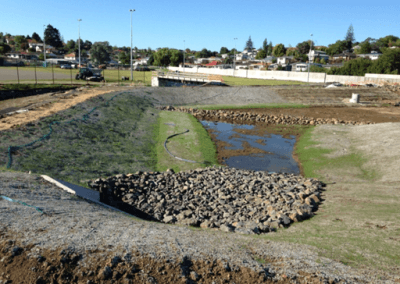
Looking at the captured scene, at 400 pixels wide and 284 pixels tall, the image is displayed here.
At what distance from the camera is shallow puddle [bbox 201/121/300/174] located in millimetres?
24391

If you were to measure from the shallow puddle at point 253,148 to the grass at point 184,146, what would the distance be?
141 cm

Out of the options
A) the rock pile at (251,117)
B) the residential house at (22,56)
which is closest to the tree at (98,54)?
the residential house at (22,56)

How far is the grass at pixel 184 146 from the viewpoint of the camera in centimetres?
2228

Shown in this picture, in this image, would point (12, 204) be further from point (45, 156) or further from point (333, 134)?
point (333, 134)

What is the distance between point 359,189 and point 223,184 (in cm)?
747

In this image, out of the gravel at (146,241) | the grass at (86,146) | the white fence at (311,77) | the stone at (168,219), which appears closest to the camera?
the gravel at (146,241)

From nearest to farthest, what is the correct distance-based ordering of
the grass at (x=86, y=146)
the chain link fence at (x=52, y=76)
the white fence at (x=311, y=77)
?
the grass at (x=86, y=146) → the chain link fence at (x=52, y=76) → the white fence at (x=311, y=77)

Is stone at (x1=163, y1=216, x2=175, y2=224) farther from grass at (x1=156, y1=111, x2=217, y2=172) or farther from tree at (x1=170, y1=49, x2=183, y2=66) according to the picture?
tree at (x1=170, y1=49, x2=183, y2=66)

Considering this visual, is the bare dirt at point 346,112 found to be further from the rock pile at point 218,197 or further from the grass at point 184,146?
the rock pile at point 218,197

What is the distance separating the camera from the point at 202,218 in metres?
13.2

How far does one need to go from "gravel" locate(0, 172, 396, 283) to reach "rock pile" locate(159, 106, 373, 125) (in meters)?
33.2

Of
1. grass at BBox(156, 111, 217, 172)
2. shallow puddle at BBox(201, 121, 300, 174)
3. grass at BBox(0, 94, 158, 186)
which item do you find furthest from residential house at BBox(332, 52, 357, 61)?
grass at BBox(0, 94, 158, 186)

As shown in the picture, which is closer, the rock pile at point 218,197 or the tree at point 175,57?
the rock pile at point 218,197

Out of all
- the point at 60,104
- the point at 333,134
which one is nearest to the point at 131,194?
the point at 60,104
